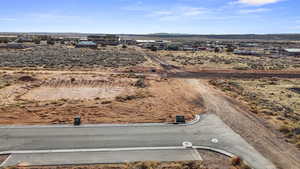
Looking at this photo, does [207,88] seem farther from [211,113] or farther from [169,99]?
[211,113]

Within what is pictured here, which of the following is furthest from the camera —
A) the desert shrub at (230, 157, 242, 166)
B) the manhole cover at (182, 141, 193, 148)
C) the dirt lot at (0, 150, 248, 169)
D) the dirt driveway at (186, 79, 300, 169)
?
the manhole cover at (182, 141, 193, 148)

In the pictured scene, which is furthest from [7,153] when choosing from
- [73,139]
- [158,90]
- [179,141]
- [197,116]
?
[158,90]

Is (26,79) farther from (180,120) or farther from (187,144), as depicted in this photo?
(187,144)

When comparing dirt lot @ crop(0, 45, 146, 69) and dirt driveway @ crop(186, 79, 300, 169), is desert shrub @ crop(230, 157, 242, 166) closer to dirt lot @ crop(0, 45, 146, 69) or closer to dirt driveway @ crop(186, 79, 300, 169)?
dirt driveway @ crop(186, 79, 300, 169)

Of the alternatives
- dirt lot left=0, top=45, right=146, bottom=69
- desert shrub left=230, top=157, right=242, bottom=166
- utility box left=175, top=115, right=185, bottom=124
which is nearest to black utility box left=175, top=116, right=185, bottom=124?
utility box left=175, top=115, right=185, bottom=124

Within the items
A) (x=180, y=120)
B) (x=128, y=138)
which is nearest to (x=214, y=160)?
(x=180, y=120)

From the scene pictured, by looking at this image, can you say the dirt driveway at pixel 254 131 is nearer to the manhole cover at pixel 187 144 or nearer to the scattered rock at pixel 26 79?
the manhole cover at pixel 187 144
